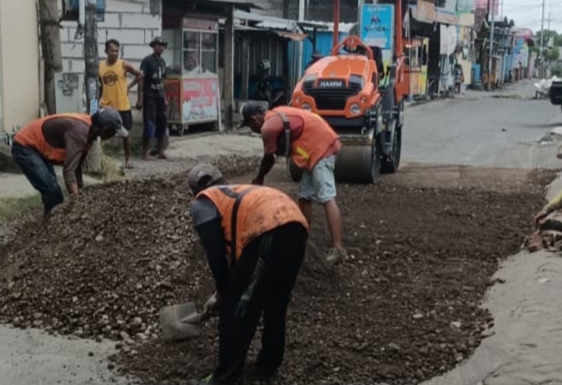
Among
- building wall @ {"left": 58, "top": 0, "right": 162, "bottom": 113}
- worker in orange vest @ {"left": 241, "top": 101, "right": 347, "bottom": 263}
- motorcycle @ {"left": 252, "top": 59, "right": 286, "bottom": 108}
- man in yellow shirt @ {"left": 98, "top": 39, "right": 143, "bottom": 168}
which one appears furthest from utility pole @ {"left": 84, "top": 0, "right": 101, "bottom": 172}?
motorcycle @ {"left": 252, "top": 59, "right": 286, "bottom": 108}

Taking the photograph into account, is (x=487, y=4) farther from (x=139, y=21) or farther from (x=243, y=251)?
(x=243, y=251)

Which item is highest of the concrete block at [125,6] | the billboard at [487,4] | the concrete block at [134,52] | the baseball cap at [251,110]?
the billboard at [487,4]

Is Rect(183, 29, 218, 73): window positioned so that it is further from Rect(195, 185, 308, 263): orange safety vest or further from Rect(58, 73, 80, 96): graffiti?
Rect(195, 185, 308, 263): orange safety vest

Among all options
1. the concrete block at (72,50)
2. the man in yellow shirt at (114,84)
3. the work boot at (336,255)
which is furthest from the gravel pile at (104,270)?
the concrete block at (72,50)

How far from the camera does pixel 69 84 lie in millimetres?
12844

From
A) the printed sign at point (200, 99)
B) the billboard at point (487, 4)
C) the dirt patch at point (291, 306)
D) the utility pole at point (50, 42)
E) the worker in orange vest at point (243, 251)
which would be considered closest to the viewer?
the worker in orange vest at point (243, 251)

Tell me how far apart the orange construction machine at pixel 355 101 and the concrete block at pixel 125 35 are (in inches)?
198

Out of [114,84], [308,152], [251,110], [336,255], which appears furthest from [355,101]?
[251,110]

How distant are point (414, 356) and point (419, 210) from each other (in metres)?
4.72

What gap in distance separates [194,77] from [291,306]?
461 inches

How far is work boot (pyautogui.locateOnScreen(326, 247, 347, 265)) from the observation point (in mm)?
7035

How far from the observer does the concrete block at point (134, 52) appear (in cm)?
1565

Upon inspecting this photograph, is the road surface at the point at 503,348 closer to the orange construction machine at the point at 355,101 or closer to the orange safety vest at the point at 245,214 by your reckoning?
the orange safety vest at the point at 245,214

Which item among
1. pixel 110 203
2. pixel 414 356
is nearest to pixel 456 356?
pixel 414 356
